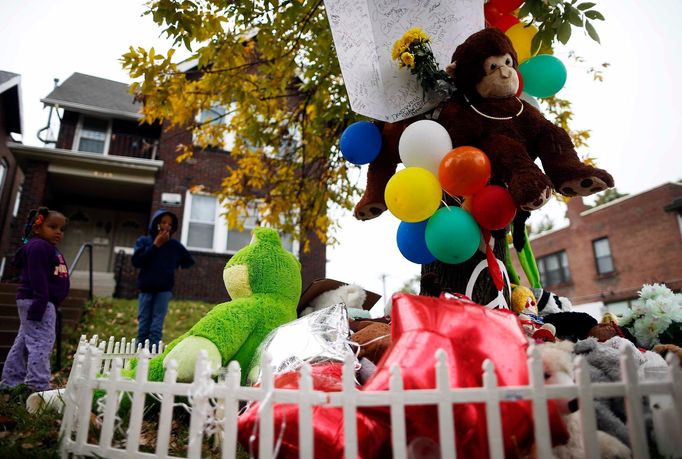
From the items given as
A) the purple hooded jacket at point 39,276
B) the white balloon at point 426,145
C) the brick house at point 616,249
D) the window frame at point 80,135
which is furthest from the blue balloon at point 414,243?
the brick house at point 616,249

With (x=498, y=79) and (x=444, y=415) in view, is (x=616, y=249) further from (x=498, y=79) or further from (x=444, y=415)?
(x=444, y=415)

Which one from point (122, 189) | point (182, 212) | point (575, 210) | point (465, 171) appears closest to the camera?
point (465, 171)

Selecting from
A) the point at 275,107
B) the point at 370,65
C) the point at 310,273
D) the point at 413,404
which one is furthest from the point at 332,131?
the point at 310,273

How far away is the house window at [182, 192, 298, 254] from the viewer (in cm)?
1185

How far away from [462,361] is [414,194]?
90 cm

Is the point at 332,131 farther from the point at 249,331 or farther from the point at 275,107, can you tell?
the point at 249,331

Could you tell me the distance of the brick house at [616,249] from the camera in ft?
56.3

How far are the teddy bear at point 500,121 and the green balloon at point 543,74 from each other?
28 centimetres

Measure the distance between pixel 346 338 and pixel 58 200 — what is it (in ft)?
51.8

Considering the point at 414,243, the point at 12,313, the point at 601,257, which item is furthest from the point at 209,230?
the point at 601,257

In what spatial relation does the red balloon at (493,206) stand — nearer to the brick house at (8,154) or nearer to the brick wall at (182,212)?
the brick wall at (182,212)

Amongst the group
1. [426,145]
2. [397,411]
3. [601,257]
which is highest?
[601,257]

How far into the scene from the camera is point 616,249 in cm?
1959

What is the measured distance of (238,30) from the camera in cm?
437
